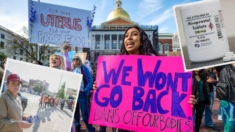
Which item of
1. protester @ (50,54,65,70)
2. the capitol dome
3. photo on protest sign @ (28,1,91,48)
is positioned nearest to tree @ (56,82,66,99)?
protester @ (50,54,65,70)

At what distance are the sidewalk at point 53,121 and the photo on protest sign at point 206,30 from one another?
90 cm

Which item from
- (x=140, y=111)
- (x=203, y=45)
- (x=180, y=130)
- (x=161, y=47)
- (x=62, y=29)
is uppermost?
(x=161, y=47)

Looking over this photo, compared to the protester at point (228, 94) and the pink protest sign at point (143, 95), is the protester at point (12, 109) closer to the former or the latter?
the pink protest sign at point (143, 95)

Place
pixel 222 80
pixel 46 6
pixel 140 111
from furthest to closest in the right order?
pixel 46 6
pixel 222 80
pixel 140 111

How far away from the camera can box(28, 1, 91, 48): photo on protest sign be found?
137 inches

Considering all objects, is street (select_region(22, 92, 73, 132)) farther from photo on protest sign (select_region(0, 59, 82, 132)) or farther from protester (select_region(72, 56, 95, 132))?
protester (select_region(72, 56, 95, 132))

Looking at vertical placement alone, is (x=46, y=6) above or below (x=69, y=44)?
above

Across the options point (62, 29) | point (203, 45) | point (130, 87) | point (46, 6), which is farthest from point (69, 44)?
point (203, 45)

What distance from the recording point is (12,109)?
1202 mm

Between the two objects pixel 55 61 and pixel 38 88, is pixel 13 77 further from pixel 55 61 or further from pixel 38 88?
pixel 55 61

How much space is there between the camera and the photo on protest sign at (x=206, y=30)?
1.26m

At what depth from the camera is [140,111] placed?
1586 mm

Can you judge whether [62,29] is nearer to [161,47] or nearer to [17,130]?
[17,130]

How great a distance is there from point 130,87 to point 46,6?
273cm
